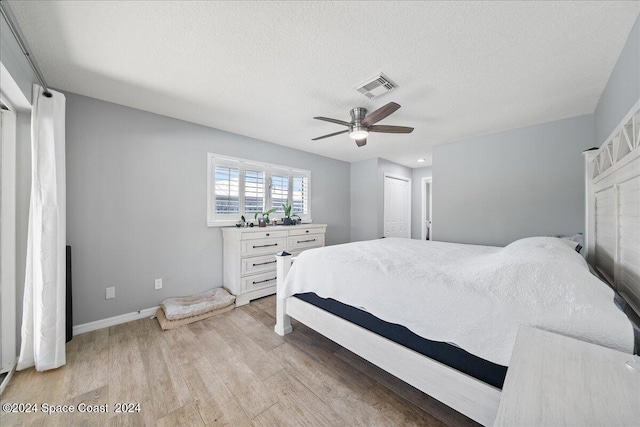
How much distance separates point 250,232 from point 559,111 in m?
3.89

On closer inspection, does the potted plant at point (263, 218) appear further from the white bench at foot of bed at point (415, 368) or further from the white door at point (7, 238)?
the white door at point (7, 238)

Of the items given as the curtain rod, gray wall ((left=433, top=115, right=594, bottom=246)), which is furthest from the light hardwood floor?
gray wall ((left=433, top=115, right=594, bottom=246))

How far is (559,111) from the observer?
2.60 meters

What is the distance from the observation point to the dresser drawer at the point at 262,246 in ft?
10.1

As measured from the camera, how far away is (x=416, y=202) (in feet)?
19.4

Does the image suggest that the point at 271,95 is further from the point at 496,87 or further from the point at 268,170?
the point at 496,87

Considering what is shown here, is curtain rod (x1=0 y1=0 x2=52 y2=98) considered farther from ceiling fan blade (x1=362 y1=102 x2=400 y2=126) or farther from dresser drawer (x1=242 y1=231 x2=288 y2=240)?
ceiling fan blade (x1=362 y1=102 x2=400 y2=126)

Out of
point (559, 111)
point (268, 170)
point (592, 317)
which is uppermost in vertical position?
point (559, 111)

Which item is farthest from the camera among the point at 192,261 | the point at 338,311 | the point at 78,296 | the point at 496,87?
the point at 192,261

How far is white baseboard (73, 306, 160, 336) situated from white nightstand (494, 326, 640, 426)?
3240 millimetres

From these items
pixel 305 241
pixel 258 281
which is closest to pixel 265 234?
pixel 258 281

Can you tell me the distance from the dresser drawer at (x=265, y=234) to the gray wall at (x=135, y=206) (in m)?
0.50

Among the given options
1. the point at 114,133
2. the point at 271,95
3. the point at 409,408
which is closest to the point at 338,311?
the point at 409,408

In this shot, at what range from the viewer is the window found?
323 cm
